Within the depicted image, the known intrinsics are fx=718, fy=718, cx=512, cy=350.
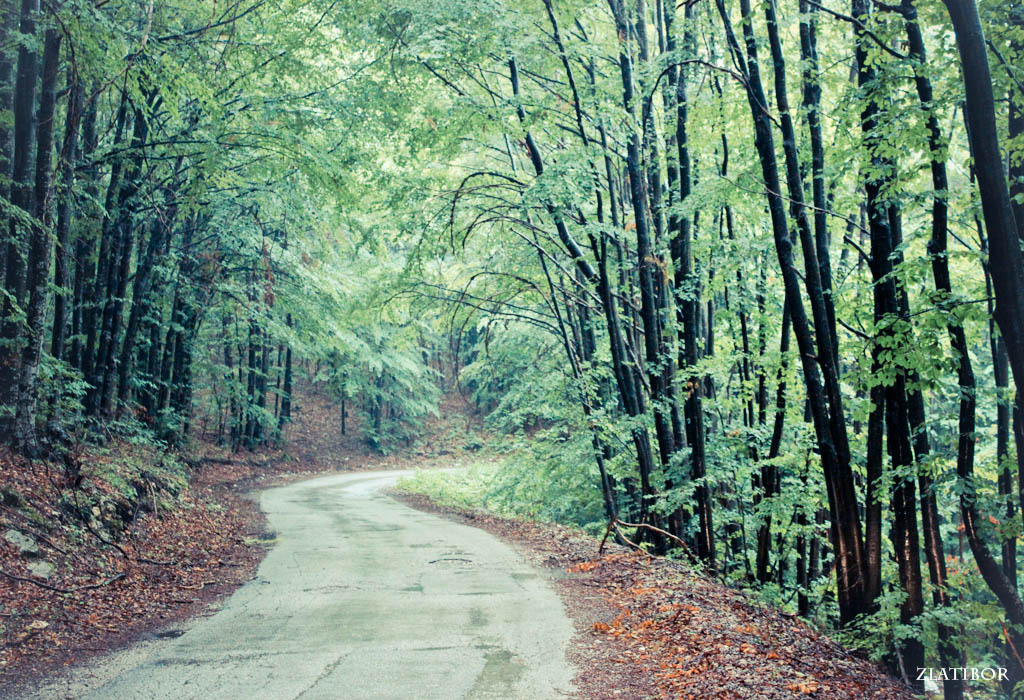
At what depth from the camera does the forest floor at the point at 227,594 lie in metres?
5.65

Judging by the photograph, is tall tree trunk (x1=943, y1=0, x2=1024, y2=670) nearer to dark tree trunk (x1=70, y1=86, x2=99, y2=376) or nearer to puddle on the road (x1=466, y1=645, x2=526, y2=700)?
puddle on the road (x1=466, y1=645, x2=526, y2=700)

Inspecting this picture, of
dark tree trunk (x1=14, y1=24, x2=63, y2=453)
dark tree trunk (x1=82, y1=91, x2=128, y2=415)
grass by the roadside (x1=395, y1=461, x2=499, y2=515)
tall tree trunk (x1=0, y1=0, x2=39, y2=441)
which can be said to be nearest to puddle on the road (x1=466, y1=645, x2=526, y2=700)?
dark tree trunk (x1=14, y1=24, x2=63, y2=453)

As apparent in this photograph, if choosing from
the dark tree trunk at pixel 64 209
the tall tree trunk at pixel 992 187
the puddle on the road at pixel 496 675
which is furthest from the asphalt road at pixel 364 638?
the dark tree trunk at pixel 64 209

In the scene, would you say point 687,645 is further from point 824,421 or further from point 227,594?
point 227,594

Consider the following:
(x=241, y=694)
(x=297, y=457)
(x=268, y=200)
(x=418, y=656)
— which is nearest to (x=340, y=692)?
(x=241, y=694)

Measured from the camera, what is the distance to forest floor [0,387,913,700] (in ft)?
18.5

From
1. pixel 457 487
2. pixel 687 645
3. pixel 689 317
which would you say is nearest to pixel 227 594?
pixel 687 645

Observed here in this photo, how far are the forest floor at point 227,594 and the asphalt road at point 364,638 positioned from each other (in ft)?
1.24

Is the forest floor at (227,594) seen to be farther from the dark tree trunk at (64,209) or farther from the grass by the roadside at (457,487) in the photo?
the grass by the roadside at (457,487)

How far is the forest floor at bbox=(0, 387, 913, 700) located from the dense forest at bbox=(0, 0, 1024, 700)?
1075 mm

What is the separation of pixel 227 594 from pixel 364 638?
2.62 meters

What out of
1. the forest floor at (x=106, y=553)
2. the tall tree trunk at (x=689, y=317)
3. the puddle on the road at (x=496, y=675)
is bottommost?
the puddle on the road at (x=496, y=675)

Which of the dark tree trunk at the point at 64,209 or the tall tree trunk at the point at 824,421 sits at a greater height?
the dark tree trunk at the point at 64,209

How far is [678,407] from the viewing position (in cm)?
1163
